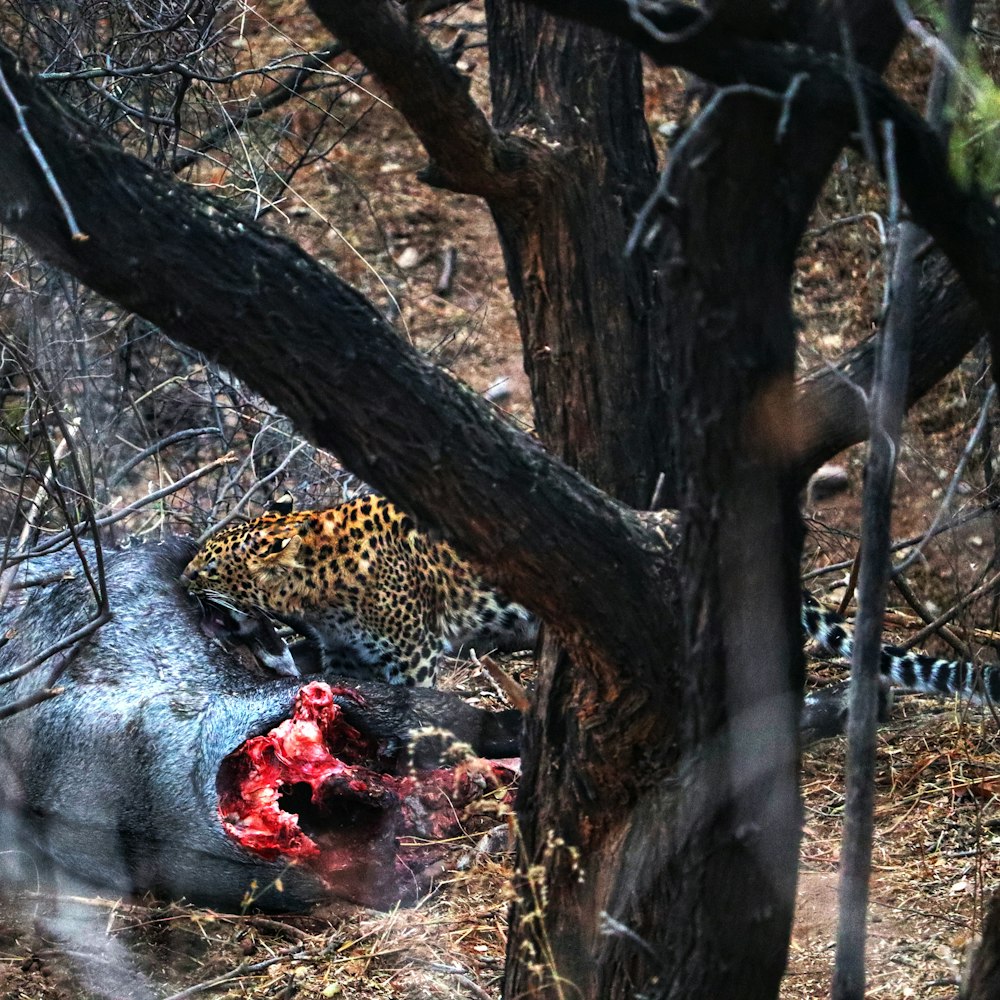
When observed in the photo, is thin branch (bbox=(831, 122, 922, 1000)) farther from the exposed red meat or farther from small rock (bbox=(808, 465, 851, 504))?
small rock (bbox=(808, 465, 851, 504))

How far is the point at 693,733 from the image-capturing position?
2.47 m

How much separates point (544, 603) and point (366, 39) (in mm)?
1339

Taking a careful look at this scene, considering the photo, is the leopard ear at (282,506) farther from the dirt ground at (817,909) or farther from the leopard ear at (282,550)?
the dirt ground at (817,909)

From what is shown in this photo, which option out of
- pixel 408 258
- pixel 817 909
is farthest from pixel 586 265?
→ pixel 408 258

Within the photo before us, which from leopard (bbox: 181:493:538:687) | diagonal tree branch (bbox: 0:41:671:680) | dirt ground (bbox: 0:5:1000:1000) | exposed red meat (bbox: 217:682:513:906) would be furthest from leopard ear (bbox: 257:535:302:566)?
diagonal tree branch (bbox: 0:41:671:680)

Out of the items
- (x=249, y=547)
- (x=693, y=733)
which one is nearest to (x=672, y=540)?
(x=693, y=733)

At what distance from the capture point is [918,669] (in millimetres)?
5039

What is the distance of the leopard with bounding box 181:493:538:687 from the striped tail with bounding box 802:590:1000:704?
49.7 inches

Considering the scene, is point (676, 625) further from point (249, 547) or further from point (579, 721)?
point (249, 547)

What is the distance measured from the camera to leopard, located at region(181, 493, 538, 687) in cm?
607

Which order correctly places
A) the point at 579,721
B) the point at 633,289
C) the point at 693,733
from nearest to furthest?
the point at 693,733 → the point at 579,721 → the point at 633,289

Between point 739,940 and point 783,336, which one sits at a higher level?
point 783,336

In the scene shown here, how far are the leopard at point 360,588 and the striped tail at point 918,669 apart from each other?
126 centimetres

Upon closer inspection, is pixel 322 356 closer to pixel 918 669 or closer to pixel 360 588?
pixel 918 669
